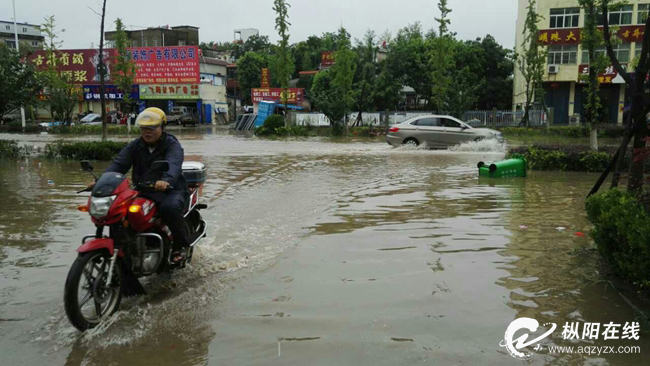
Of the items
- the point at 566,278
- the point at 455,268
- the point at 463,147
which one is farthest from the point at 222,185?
the point at 463,147

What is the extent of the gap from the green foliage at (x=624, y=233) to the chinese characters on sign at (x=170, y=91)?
146ft

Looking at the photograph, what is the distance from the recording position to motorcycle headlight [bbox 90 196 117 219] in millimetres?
→ 3838

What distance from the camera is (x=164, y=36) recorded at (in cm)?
5972

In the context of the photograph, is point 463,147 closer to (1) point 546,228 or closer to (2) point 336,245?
(1) point 546,228

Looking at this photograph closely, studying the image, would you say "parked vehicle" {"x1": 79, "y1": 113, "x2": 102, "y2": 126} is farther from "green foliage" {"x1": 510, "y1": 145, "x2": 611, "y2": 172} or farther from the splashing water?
"green foliage" {"x1": 510, "y1": 145, "x2": 611, "y2": 172}

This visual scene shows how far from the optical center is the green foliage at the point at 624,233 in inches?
156

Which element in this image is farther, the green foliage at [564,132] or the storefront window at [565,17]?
the storefront window at [565,17]

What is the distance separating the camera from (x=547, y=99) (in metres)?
40.2

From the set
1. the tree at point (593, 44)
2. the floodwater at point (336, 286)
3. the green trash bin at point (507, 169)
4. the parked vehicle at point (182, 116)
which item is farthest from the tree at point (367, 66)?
the floodwater at point (336, 286)

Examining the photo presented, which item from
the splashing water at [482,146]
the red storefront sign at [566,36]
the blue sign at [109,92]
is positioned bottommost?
the splashing water at [482,146]

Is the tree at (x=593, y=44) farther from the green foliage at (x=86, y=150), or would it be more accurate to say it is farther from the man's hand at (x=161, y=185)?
the green foliage at (x=86, y=150)

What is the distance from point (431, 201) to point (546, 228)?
2354mm

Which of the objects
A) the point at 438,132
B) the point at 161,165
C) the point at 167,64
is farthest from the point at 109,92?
the point at 161,165

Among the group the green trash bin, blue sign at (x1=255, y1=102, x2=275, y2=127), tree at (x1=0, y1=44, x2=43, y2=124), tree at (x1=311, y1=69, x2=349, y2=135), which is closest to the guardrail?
tree at (x1=311, y1=69, x2=349, y2=135)
